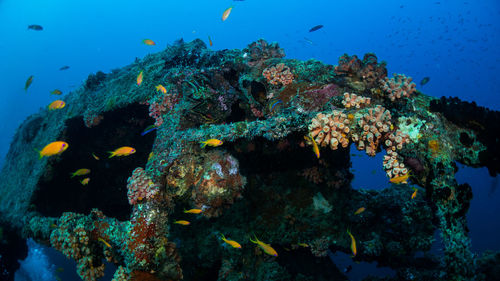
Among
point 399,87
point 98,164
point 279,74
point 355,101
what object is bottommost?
point 98,164

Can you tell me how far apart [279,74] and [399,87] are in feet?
9.08

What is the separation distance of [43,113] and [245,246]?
11440 mm

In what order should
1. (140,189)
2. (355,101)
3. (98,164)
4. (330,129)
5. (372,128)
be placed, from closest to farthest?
(372,128) < (330,129) < (140,189) < (355,101) < (98,164)

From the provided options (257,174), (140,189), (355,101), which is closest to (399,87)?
(355,101)

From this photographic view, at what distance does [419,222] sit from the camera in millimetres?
6262

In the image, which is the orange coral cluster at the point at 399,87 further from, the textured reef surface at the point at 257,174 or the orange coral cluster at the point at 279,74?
the orange coral cluster at the point at 279,74

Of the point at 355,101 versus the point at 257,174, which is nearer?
the point at 355,101

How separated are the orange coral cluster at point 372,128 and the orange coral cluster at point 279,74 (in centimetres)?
258

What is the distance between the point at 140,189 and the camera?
13.5 ft

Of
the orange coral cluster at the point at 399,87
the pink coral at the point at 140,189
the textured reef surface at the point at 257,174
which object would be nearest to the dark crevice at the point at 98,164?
the textured reef surface at the point at 257,174

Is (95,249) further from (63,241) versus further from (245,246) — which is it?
(245,246)

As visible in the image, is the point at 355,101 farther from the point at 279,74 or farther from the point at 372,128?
the point at 279,74

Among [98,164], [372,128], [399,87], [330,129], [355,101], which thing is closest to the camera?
[372,128]

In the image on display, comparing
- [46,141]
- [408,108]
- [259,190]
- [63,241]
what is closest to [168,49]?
[46,141]
